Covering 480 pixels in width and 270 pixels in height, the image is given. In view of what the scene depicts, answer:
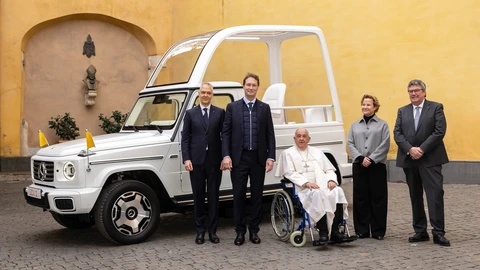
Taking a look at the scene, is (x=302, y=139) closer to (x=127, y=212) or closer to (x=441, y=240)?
(x=441, y=240)

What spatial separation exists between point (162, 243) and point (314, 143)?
8.87ft

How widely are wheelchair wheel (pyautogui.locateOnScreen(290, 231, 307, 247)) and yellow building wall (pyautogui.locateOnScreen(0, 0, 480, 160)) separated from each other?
632 centimetres

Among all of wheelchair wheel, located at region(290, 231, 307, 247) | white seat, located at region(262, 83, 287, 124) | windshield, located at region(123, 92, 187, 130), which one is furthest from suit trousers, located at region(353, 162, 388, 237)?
windshield, located at region(123, 92, 187, 130)

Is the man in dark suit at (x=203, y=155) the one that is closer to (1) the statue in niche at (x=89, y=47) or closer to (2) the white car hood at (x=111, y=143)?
(2) the white car hood at (x=111, y=143)

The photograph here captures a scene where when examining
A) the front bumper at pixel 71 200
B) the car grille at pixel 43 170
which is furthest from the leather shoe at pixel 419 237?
the car grille at pixel 43 170

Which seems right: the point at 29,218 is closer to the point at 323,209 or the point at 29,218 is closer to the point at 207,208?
the point at 207,208

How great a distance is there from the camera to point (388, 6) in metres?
13.1

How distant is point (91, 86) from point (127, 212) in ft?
33.0

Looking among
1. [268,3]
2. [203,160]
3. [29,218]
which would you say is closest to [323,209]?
[203,160]

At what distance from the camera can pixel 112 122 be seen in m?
17.1

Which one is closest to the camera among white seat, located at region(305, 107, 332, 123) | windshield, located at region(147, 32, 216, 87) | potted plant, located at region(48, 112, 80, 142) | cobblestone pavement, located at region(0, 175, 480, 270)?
cobblestone pavement, located at region(0, 175, 480, 270)

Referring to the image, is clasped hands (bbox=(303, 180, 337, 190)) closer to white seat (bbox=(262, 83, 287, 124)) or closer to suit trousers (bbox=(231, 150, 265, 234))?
suit trousers (bbox=(231, 150, 265, 234))

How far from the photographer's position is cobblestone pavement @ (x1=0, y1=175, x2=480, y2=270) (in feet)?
20.4

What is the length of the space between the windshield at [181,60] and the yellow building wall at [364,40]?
4850mm
